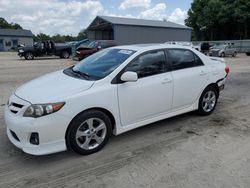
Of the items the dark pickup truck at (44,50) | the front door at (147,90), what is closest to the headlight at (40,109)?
the front door at (147,90)

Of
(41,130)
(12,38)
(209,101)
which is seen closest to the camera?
(41,130)

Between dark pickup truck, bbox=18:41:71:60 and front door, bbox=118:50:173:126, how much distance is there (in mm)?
19873

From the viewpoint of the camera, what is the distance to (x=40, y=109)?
3.09m

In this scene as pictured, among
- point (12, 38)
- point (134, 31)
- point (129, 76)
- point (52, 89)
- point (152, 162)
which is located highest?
point (12, 38)

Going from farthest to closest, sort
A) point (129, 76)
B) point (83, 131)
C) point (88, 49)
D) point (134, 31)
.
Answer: point (134, 31) < point (88, 49) < point (129, 76) < point (83, 131)

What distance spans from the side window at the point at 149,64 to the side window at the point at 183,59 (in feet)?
0.79

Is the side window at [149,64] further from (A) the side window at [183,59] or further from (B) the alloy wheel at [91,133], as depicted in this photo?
(B) the alloy wheel at [91,133]

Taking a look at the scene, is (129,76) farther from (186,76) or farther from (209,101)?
(209,101)

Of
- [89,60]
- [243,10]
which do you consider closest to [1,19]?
[243,10]

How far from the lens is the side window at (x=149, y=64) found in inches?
156

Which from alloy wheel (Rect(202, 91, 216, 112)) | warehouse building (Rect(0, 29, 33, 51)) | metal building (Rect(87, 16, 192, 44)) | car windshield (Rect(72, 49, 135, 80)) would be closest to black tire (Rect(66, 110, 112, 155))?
car windshield (Rect(72, 49, 135, 80))

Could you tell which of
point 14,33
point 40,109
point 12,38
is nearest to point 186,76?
point 40,109

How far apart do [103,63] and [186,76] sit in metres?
1.62

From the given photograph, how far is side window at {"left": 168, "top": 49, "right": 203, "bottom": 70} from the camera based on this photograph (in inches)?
177
